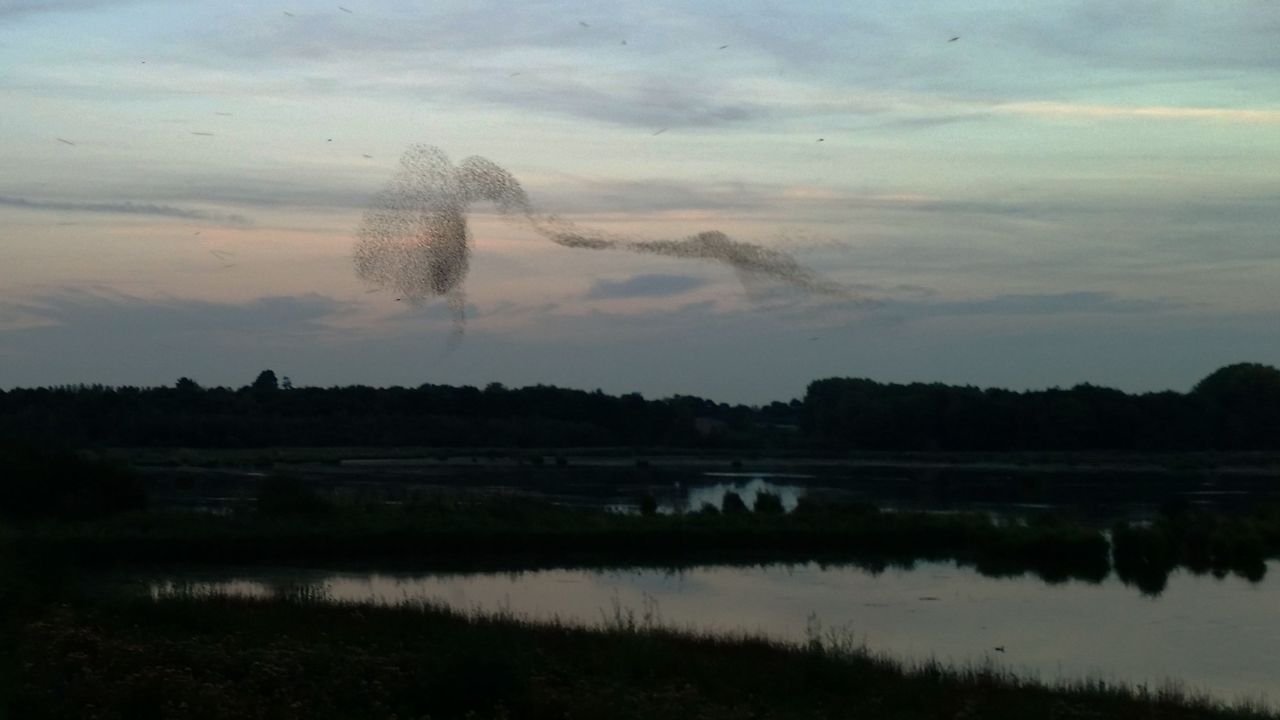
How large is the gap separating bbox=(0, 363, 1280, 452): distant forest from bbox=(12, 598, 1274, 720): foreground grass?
212 feet

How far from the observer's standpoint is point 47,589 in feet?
61.6

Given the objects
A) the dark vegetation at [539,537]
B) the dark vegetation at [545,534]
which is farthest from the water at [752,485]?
the dark vegetation at [539,537]

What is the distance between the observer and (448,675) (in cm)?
1241

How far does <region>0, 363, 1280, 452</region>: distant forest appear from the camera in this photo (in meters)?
84.8

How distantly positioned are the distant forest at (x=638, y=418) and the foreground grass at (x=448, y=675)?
212ft

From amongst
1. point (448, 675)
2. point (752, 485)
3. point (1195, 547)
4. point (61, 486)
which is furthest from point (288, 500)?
point (752, 485)

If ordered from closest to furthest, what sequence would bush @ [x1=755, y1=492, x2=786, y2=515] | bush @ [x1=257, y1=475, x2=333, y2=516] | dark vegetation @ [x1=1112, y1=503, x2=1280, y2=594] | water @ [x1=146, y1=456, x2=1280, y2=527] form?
dark vegetation @ [x1=1112, y1=503, x2=1280, y2=594], bush @ [x1=257, y1=475, x2=333, y2=516], bush @ [x1=755, y1=492, x2=786, y2=515], water @ [x1=146, y1=456, x2=1280, y2=527]

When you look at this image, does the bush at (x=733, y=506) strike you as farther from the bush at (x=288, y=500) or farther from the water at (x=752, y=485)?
the bush at (x=288, y=500)

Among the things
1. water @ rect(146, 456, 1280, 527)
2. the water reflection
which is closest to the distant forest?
water @ rect(146, 456, 1280, 527)

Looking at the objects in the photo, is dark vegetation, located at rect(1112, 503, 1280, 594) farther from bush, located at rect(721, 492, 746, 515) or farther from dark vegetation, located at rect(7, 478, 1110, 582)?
bush, located at rect(721, 492, 746, 515)

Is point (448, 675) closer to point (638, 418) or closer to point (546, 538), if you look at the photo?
point (546, 538)

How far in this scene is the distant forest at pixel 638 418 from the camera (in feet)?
278

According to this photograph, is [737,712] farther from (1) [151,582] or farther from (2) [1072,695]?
(1) [151,582]

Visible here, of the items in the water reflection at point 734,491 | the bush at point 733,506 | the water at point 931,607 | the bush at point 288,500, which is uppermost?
the bush at point 288,500
